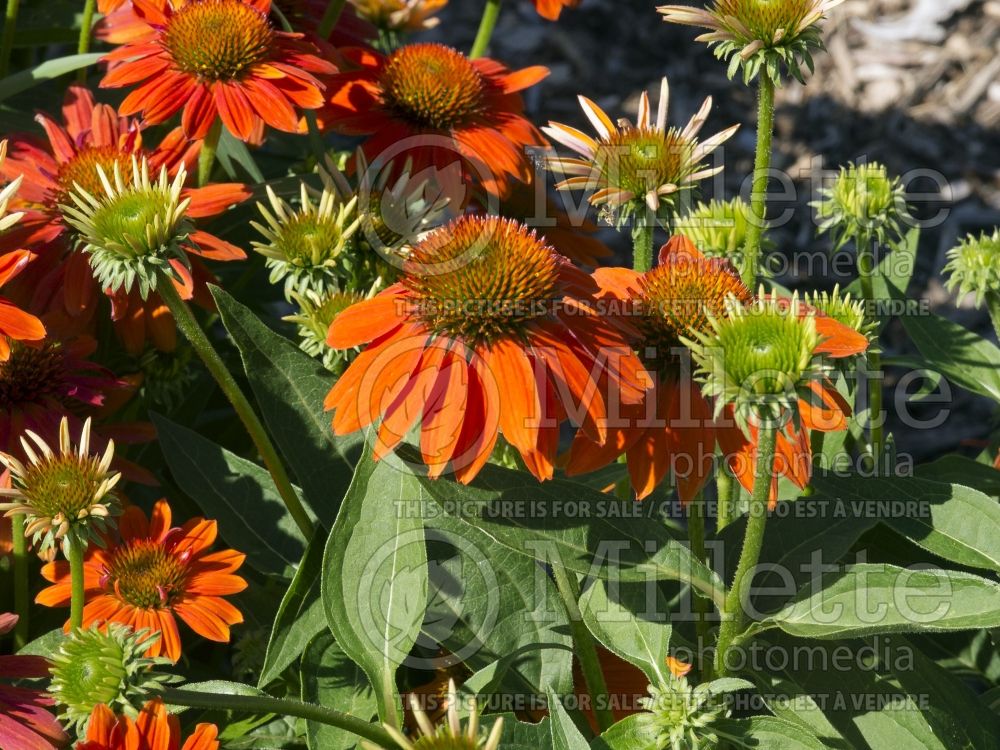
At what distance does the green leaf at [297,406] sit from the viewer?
1.37m

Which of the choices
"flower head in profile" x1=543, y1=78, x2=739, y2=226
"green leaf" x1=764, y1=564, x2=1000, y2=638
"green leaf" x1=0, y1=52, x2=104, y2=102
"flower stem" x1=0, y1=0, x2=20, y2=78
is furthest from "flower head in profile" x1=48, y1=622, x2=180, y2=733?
"flower stem" x1=0, y1=0, x2=20, y2=78

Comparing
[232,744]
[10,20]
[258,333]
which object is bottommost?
[232,744]

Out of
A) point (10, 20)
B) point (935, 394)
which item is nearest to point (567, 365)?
point (10, 20)

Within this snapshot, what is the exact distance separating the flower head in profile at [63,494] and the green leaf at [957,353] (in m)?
1.09

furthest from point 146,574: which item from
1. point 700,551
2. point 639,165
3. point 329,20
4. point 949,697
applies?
point 949,697

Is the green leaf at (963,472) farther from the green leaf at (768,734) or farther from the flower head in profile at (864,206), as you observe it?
the green leaf at (768,734)

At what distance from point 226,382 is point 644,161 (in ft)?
1.77

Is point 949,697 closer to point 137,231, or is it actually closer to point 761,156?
point 761,156

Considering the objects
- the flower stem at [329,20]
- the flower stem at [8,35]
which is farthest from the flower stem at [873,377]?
the flower stem at [8,35]

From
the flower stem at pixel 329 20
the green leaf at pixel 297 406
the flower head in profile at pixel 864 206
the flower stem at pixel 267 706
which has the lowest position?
the flower stem at pixel 267 706

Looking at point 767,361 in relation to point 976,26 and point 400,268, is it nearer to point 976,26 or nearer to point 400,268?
point 400,268

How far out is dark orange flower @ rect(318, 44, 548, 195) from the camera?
1.62 metres

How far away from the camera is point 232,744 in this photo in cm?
142

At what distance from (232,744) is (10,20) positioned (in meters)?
1.14
